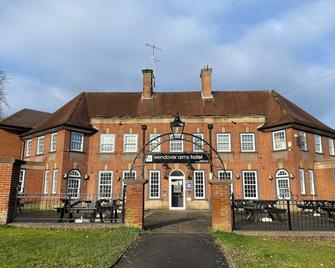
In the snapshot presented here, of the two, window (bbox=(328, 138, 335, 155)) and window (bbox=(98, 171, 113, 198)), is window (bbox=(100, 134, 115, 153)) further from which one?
window (bbox=(328, 138, 335, 155))

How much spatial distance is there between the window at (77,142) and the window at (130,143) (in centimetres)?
341

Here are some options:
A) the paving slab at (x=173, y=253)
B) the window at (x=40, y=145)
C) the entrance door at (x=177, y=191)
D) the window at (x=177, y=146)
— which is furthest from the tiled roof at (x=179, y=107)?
the paving slab at (x=173, y=253)

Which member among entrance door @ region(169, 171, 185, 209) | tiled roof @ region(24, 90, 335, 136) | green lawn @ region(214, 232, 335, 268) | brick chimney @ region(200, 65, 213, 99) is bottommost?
green lawn @ region(214, 232, 335, 268)

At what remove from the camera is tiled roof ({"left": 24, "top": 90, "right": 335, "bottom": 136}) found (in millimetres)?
26172

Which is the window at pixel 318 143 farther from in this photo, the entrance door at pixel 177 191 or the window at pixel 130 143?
the window at pixel 130 143

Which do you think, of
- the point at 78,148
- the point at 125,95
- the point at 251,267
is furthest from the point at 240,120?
the point at 251,267

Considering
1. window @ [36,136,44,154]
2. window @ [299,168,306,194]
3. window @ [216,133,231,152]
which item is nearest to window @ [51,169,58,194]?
window @ [36,136,44,154]

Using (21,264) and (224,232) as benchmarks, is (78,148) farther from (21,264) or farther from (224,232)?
(21,264)

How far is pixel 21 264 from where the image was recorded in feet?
22.6

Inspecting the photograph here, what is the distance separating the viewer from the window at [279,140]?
24406 mm

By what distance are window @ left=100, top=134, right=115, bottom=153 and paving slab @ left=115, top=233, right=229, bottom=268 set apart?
16031 millimetres

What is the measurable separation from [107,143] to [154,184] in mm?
5161

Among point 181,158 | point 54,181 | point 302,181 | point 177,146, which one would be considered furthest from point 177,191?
point 181,158

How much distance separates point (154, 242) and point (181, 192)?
50.1 feet
